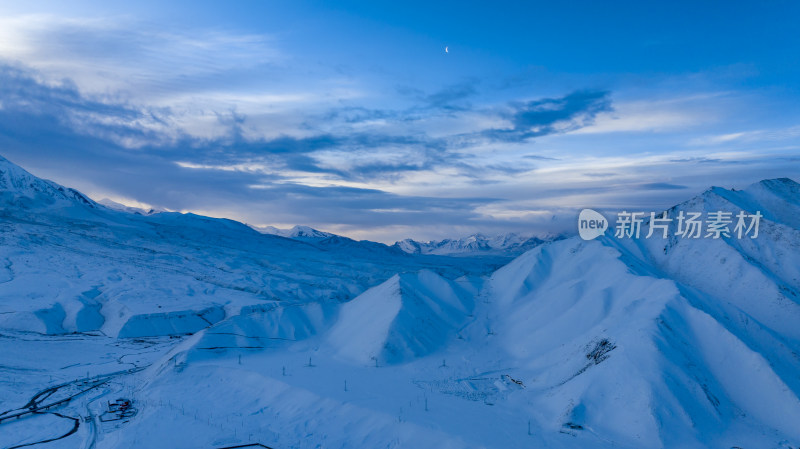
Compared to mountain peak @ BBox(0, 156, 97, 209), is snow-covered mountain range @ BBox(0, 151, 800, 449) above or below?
below

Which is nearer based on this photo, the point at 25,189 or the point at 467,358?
the point at 467,358

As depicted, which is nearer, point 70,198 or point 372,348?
point 372,348

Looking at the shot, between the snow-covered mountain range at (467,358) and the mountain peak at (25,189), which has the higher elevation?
the mountain peak at (25,189)

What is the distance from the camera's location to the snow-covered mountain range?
78.0 feet

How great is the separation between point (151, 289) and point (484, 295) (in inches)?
2171

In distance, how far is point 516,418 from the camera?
2464 centimetres

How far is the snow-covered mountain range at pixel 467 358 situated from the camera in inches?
936

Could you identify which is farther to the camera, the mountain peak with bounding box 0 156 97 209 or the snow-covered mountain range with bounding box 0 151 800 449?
the mountain peak with bounding box 0 156 97 209

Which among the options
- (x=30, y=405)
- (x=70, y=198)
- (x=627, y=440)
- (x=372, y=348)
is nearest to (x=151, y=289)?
(x=30, y=405)

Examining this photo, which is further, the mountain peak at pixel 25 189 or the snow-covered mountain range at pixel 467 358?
the mountain peak at pixel 25 189

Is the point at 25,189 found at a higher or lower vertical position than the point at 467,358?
higher

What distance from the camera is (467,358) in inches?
1435

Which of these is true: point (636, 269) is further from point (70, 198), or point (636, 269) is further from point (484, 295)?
point (70, 198)

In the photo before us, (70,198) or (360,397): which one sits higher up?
(70,198)
